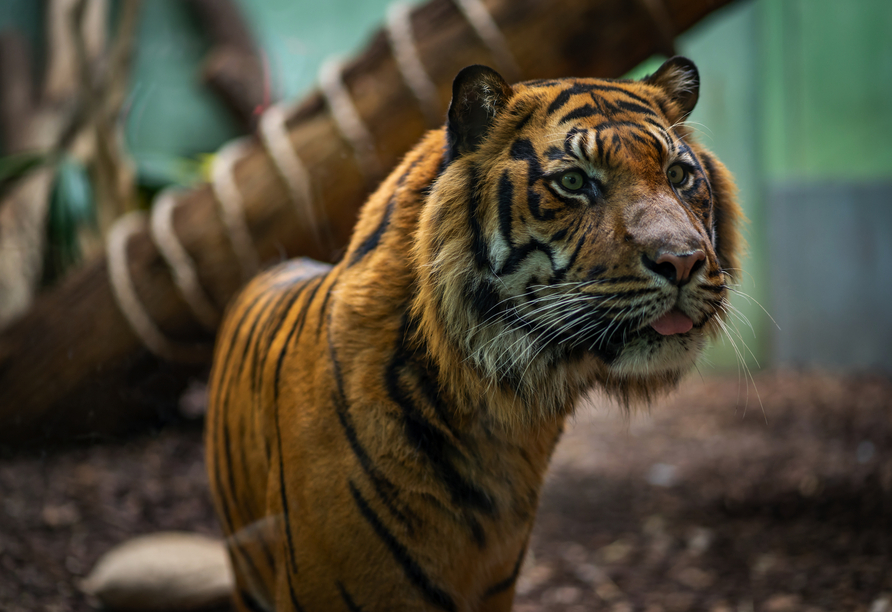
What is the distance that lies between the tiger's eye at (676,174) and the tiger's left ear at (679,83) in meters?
0.19

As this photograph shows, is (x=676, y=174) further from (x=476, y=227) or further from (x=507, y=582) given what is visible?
(x=507, y=582)

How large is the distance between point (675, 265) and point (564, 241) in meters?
0.19

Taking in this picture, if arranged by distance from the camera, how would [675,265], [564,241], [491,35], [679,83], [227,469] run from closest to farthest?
1. [675,265]
2. [564,241]
3. [679,83]
4. [227,469]
5. [491,35]

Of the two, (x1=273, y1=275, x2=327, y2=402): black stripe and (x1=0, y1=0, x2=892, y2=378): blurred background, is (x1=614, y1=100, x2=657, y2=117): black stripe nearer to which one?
(x1=273, y1=275, x2=327, y2=402): black stripe

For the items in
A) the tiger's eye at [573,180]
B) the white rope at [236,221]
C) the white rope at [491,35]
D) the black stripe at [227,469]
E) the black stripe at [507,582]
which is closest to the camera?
the tiger's eye at [573,180]

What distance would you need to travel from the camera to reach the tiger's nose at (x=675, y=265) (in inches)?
40.7

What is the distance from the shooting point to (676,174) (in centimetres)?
122

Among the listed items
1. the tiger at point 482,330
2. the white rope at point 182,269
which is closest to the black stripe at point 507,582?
the tiger at point 482,330

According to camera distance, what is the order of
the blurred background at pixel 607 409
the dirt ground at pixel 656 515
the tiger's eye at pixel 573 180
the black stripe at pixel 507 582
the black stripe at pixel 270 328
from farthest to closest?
the blurred background at pixel 607 409 → the dirt ground at pixel 656 515 → the black stripe at pixel 270 328 → the black stripe at pixel 507 582 → the tiger's eye at pixel 573 180

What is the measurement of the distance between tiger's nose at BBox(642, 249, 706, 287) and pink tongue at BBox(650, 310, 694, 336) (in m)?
0.06

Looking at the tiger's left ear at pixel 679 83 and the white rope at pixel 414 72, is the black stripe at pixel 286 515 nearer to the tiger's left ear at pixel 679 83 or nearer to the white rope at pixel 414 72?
the tiger's left ear at pixel 679 83

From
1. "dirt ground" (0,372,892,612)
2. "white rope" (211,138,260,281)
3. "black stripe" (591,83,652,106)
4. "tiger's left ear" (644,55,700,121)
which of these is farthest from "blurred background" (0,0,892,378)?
"black stripe" (591,83,652,106)

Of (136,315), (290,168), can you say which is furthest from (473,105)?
(136,315)

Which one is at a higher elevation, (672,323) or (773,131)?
(672,323)
